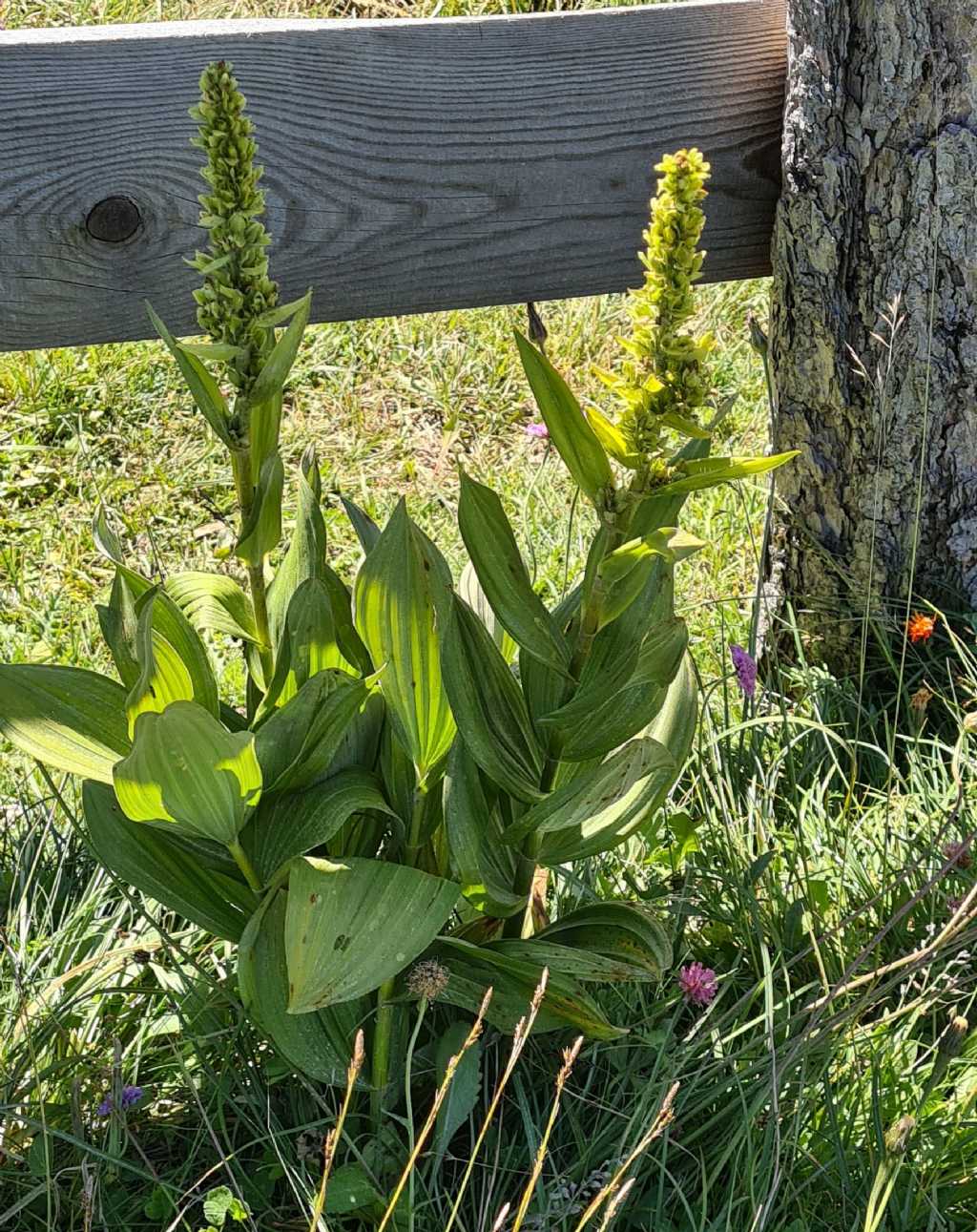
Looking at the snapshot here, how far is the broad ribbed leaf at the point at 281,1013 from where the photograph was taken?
4.94ft

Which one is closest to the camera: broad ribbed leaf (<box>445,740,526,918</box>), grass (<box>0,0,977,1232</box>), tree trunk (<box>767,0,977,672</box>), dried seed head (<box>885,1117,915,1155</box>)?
dried seed head (<box>885,1117,915,1155</box>)

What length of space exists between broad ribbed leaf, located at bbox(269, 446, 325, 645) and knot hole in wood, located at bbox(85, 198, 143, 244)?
1.94 feet

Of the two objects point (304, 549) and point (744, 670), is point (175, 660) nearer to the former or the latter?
point (304, 549)

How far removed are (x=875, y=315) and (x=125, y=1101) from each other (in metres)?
1.84

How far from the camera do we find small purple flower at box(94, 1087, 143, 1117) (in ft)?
5.65

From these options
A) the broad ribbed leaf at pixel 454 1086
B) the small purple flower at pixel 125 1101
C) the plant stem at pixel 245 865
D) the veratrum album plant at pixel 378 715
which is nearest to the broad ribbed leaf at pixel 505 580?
the veratrum album plant at pixel 378 715

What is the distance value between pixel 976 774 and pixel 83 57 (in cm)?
193

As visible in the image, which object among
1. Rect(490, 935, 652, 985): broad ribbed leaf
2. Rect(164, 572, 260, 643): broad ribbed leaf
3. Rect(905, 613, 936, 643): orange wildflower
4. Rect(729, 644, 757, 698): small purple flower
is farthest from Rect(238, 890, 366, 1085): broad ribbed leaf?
Rect(905, 613, 936, 643): orange wildflower

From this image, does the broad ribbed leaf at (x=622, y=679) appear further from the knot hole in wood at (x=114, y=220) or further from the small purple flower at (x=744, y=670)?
the knot hole in wood at (x=114, y=220)

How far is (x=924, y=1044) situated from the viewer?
196 centimetres

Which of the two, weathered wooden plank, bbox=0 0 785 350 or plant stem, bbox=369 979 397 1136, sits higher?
weathered wooden plank, bbox=0 0 785 350

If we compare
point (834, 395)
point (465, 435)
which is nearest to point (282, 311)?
point (834, 395)

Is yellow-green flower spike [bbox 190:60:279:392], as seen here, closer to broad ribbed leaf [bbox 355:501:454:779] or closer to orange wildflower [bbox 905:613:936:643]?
A: broad ribbed leaf [bbox 355:501:454:779]

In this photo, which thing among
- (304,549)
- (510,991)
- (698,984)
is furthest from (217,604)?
(698,984)
